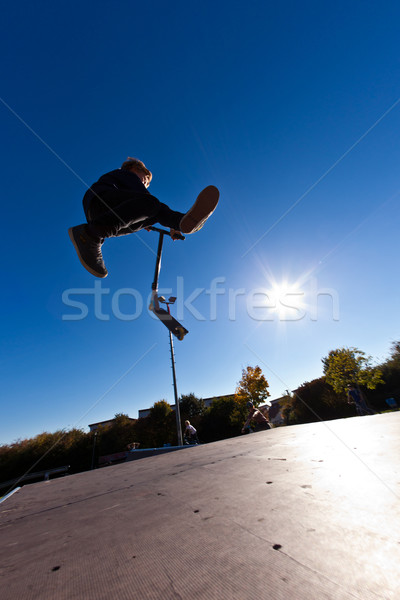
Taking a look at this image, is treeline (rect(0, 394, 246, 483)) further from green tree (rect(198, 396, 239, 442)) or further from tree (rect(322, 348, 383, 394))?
tree (rect(322, 348, 383, 394))

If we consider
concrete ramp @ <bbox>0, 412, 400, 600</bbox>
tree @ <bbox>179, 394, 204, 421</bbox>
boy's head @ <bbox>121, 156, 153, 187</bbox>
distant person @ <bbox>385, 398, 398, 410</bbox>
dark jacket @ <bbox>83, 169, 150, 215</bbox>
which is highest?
boy's head @ <bbox>121, 156, 153, 187</bbox>

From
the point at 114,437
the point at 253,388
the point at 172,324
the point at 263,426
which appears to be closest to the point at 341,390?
the point at 253,388

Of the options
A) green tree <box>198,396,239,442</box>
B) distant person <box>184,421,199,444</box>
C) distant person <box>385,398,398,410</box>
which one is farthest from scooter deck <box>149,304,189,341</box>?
distant person <box>385,398,398,410</box>

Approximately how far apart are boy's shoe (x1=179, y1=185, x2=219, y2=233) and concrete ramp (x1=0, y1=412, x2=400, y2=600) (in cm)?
184

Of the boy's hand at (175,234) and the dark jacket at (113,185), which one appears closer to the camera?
the dark jacket at (113,185)

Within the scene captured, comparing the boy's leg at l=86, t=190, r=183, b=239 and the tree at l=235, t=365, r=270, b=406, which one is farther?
the tree at l=235, t=365, r=270, b=406

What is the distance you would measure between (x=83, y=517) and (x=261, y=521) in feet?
2.31

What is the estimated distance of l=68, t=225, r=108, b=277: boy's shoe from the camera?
78.4 inches

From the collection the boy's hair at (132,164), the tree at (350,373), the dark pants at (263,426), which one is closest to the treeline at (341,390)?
the tree at (350,373)

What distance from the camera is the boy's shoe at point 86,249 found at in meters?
1.99

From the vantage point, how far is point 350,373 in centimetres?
1560

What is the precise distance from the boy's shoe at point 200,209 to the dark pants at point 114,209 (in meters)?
0.26

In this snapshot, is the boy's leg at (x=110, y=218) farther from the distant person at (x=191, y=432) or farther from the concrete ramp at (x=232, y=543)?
the distant person at (x=191, y=432)

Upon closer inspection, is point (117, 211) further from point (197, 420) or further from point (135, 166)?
point (197, 420)
